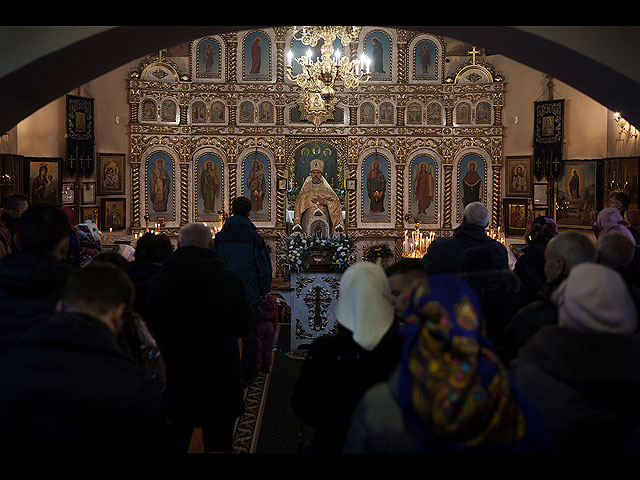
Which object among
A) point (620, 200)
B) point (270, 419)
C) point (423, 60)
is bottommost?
point (270, 419)

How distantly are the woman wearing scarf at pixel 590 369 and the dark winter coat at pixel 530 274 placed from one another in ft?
6.92

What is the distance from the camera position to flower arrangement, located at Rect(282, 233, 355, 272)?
8469 mm

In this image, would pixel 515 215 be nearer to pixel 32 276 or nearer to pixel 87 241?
pixel 87 241

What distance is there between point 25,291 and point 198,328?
1.13m

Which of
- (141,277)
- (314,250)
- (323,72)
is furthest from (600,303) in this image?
(323,72)

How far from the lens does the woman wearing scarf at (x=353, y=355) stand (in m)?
2.62

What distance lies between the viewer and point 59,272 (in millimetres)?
2979

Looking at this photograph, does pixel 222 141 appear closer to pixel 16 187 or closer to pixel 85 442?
pixel 16 187

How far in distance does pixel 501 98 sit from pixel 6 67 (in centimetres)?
1173

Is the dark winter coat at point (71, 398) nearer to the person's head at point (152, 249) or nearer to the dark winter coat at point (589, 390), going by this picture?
the dark winter coat at point (589, 390)

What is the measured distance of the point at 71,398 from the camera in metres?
2.02

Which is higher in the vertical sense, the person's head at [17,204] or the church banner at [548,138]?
the church banner at [548,138]

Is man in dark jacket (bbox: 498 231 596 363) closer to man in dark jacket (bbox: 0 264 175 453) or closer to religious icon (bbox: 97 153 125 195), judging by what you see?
man in dark jacket (bbox: 0 264 175 453)

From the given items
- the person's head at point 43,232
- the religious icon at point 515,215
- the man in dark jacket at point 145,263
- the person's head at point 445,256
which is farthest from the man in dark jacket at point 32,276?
the religious icon at point 515,215
